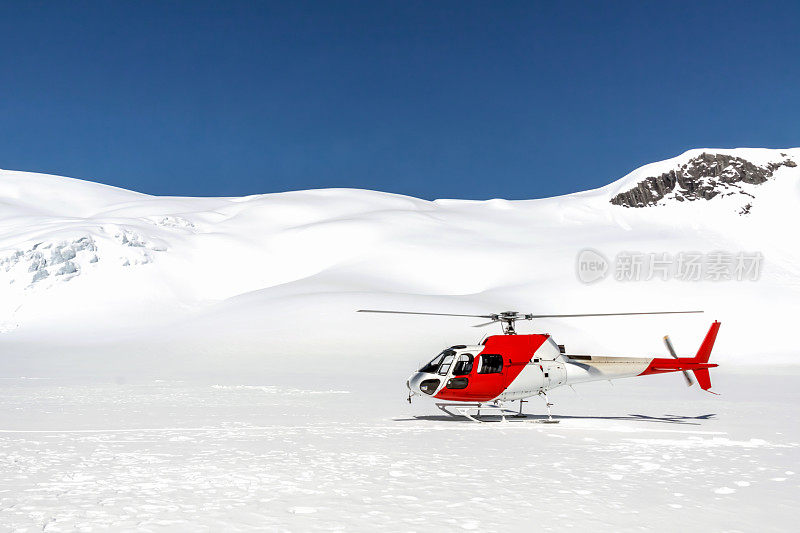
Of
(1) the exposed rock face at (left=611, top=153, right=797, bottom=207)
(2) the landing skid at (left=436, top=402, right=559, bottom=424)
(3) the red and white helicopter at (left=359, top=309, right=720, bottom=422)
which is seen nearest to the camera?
(3) the red and white helicopter at (left=359, top=309, right=720, bottom=422)

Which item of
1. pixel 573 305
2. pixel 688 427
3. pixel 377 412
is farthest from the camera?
pixel 573 305

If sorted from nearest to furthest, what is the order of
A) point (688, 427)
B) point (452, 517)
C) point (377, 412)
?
point (452, 517)
point (688, 427)
point (377, 412)

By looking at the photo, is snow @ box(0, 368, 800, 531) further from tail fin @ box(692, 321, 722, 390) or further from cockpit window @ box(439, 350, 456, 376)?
cockpit window @ box(439, 350, 456, 376)

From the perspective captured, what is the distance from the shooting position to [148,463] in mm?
10008

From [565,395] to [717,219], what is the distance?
81.9 metres

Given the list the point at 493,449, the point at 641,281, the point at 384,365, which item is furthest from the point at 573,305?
the point at 493,449

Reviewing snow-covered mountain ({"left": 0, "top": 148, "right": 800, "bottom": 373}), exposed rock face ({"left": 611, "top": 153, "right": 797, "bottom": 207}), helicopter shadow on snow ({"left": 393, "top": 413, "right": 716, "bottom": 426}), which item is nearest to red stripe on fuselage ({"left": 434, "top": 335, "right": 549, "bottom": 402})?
helicopter shadow on snow ({"left": 393, "top": 413, "right": 716, "bottom": 426})

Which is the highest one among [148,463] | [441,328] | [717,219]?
[717,219]

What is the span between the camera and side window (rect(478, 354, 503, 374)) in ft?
49.4

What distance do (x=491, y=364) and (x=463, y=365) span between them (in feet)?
2.11

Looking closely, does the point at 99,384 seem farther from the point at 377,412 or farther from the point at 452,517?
the point at 452,517

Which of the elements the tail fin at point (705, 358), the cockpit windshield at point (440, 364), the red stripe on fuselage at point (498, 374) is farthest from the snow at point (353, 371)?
the cockpit windshield at point (440, 364)

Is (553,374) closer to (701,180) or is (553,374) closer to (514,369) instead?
(514,369)

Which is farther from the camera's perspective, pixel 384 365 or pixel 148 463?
pixel 384 365
